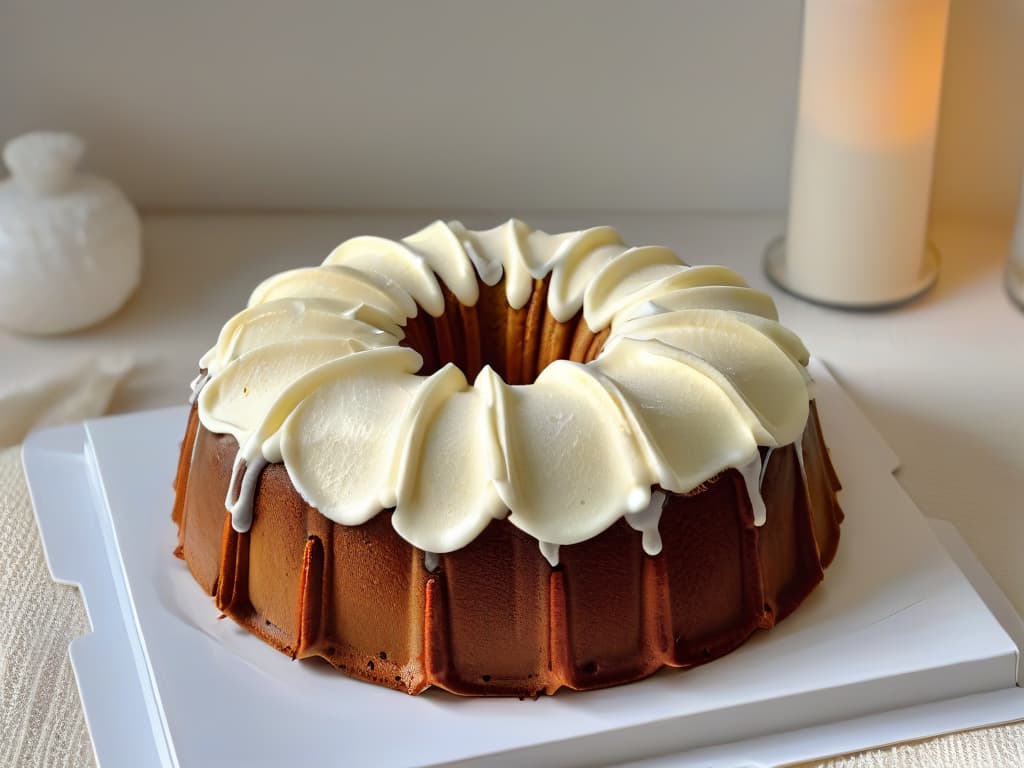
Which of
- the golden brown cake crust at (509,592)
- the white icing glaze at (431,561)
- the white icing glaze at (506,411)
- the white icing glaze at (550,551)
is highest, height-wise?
the white icing glaze at (506,411)

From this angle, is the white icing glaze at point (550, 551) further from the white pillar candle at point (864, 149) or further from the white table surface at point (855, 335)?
the white pillar candle at point (864, 149)

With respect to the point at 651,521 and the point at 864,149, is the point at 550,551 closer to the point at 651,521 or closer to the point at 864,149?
the point at 651,521

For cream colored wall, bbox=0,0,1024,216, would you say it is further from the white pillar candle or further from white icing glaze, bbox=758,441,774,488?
white icing glaze, bbox=758,441,774,488

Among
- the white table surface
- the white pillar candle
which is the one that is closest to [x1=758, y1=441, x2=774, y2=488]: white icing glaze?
the white table surface

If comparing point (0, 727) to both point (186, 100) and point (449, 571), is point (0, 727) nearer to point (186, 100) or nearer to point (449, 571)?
point (449, 571)

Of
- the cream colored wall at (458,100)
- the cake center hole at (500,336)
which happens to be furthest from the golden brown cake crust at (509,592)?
the cream colored wall at (458,100)
